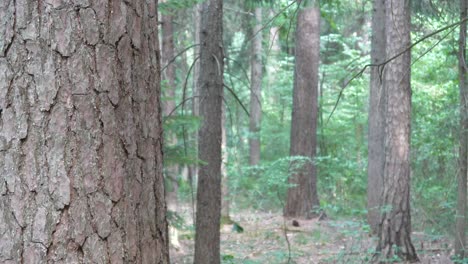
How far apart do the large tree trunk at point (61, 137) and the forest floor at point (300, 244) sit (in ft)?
20.7

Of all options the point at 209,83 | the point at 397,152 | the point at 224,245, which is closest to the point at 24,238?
→ the point at 209,83

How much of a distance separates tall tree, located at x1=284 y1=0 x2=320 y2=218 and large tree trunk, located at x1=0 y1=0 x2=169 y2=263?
13414 millimetres

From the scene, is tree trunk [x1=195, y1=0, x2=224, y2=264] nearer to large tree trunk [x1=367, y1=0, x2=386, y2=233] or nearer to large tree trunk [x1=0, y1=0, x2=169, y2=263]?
large tree trunk [x1=0, y1=0, x2=169, y2=263]

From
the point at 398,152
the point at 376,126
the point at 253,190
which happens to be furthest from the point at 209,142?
the point at 253,190

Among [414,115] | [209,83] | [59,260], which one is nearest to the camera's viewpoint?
[59,260]

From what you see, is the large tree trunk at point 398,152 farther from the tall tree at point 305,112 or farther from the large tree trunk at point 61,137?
the large tree trunk at point 61,137

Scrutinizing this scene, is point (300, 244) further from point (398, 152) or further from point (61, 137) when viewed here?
point (61, 137)

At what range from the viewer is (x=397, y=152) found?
8953mm

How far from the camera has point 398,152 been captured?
8.95 metres

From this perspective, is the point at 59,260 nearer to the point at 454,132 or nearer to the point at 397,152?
the point at 397,152

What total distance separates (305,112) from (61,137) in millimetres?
13663

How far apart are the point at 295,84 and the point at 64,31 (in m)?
13.6

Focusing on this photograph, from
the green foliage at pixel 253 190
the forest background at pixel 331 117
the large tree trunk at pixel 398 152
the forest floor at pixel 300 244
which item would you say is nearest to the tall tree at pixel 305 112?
the forest background at pixel 331 117

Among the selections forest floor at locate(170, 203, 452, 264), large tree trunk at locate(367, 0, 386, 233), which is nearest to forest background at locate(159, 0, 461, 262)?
forest floor at locate(170, 203, 452, 264)
